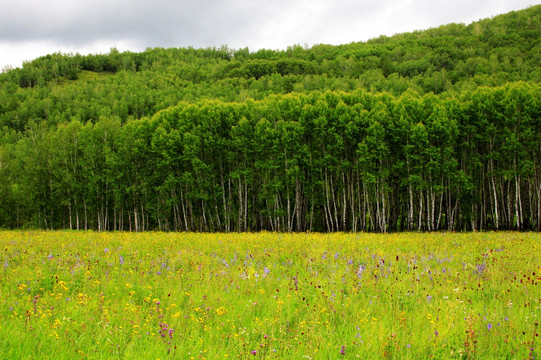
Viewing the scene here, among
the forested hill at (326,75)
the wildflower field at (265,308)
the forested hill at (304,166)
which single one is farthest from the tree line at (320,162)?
the forested hill at (326,75)

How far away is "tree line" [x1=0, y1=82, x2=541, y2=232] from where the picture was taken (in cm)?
3866

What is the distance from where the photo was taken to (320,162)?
4100 centimetres

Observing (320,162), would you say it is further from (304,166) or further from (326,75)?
(326,75)

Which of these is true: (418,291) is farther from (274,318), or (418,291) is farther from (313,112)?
(313,112)

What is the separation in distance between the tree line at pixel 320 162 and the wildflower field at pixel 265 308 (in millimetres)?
30083

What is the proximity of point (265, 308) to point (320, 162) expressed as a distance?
35.2 meters

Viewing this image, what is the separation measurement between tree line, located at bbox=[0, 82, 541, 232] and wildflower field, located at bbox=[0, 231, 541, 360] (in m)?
30.1

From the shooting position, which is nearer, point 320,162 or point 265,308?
point 265,308

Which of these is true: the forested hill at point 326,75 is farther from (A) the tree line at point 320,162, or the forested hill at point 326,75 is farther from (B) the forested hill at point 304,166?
(B) the forested hill at point 304,166

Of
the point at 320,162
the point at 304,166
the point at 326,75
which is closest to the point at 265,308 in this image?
the point at 320,162

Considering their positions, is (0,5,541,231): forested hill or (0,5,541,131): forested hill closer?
(0,5,541,231): forested hill

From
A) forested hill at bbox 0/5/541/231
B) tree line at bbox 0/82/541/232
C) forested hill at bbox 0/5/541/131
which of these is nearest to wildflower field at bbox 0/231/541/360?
tree line at bbox 0/82/541/232

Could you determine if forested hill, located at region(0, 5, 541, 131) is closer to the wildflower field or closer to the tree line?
the tree line

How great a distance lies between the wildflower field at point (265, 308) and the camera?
4824 mm
